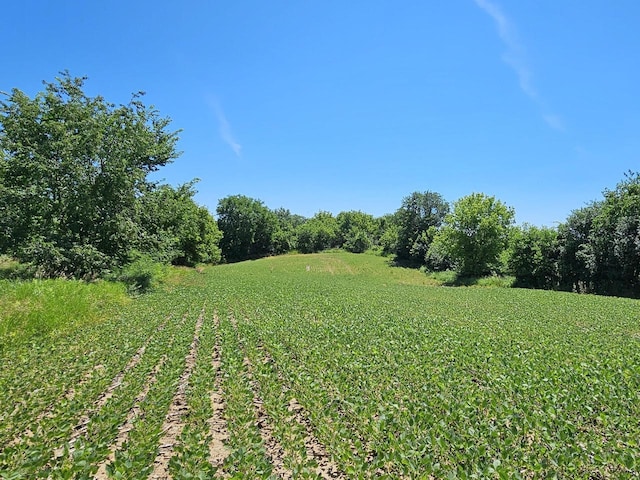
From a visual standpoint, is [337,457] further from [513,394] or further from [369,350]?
[369,350]

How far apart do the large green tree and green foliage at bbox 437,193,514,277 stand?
31.6m

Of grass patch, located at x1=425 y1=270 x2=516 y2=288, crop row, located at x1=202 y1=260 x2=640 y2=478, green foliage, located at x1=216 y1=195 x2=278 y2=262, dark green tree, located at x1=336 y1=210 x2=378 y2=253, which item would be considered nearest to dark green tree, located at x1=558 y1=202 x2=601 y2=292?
grass patch, located at x1=425 y1=270 x2=516 y2=288

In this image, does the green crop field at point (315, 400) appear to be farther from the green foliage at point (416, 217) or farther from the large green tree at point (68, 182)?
the green foliage at point (416, 217)

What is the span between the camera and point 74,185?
18.3 metres

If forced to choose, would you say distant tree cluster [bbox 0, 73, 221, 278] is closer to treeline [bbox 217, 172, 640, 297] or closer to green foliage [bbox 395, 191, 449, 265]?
Result: treeline [bbox 217, 172, 640, 297]

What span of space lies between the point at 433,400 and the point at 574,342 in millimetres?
6719

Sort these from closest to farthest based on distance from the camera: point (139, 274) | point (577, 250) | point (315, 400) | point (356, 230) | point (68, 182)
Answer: point (315, 400) → point (68, 182) → point (139, 274) → point (577, 250) → point (356, 230)

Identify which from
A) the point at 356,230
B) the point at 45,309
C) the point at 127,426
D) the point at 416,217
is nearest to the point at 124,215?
the point at 45,309

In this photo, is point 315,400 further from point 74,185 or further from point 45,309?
point 74,185

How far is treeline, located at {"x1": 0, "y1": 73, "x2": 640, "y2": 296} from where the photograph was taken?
685 inches

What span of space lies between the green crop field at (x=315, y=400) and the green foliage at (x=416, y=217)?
50.0m

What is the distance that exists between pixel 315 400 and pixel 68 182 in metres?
18.9

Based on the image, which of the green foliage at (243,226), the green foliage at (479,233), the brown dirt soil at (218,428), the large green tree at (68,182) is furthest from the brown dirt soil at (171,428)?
the green foliage at (243,226)

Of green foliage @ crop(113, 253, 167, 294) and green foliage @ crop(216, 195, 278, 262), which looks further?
green foliage @ crop(216, 195, 278, 262)
